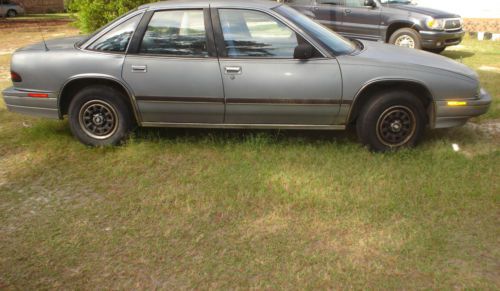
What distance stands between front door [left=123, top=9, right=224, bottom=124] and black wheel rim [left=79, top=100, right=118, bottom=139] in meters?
0.41

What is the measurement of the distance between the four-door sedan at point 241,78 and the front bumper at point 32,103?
0.04 ft

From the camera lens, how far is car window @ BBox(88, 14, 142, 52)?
4996mm

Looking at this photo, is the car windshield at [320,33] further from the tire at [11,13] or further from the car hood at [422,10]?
the tire at [11,13]

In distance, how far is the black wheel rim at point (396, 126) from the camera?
16.1 feet

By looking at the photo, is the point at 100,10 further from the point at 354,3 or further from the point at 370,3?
the point at 370,3

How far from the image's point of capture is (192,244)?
11.4 feet

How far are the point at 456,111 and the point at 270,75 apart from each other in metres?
1.93

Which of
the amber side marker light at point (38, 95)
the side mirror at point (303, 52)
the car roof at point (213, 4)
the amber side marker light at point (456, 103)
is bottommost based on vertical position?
the amber side marker light at point (456, 103)

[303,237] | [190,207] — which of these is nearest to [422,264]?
[303,237]

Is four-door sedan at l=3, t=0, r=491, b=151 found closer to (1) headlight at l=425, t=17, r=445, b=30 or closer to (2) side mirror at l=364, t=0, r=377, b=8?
(1) headlight at l=425, t=17, r=445, b=30

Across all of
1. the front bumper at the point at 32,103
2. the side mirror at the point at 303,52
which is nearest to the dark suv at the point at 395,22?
the side mirror at the point at 303,52

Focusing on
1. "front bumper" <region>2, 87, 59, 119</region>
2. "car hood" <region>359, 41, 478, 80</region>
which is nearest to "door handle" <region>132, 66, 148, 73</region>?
"front bumper" <region>2, 87, 59, 119</region>

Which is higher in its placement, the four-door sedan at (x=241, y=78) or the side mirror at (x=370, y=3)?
the side mirror at (x=370, y=3)

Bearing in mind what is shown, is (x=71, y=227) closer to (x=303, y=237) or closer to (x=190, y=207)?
(x=190, y=207)
